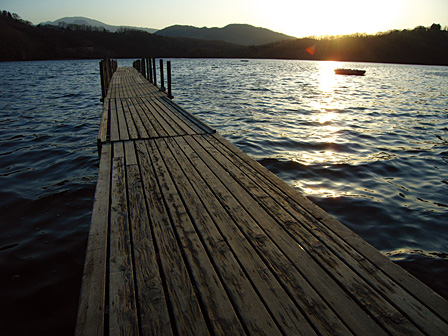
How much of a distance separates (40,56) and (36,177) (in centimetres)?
9202

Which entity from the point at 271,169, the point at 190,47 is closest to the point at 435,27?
the point at 190,47

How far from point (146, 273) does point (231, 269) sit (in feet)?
2.43

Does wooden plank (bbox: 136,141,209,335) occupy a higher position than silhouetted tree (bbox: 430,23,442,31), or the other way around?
silhouetted tree (bbox: 430,23,442,31)

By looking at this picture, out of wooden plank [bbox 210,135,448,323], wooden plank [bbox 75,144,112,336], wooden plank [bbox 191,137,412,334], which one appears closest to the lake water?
wooden plank [bbox 75,144,112,336]

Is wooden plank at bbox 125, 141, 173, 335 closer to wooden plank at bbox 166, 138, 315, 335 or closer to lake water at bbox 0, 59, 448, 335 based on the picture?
wooden plank at bbox 166, 138, 315, 335

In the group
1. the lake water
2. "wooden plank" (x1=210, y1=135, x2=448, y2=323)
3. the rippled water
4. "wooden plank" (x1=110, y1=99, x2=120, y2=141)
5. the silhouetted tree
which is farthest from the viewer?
the silhouetted tree

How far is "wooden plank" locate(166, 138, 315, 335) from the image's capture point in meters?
2.05

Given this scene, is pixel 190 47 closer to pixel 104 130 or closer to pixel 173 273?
pixel 104 130

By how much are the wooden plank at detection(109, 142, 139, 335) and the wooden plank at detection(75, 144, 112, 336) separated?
62mm

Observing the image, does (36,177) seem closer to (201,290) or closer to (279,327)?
(201,290)

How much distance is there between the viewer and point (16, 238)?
429 centimetres

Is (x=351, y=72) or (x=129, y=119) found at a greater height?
(x=351, y=72)

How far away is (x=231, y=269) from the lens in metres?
2.53

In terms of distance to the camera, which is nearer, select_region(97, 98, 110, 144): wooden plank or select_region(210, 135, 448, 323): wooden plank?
select_region(210, 135, 448, 323): wooden plank
